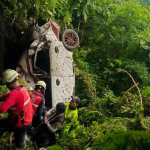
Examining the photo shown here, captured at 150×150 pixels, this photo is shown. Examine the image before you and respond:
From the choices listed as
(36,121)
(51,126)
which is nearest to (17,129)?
(36,121)

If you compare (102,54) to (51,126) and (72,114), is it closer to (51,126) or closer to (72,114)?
(72,114)

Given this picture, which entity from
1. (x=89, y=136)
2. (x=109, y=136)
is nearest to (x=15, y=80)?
(x=89, y=136)

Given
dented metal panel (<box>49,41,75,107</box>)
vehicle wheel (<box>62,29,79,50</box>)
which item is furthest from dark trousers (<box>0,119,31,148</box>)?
vehicle wheel (<box>62,29,79,50</box>)

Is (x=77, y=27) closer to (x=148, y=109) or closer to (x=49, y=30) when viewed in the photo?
(x=49, y=30)

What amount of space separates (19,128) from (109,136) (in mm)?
2538

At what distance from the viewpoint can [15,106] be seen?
4.02m

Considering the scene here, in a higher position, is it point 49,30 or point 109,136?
point 49,30

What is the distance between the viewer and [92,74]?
1158cm

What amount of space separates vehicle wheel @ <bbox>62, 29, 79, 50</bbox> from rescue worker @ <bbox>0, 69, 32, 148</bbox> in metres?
4.91

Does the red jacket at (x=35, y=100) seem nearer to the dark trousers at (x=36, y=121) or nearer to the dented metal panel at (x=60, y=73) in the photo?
→ the dark trousers at (x=36, y=121)

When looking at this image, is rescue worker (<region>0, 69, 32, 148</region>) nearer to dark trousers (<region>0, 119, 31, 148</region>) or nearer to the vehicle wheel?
dark trousers (<region>0, 119, 31, 148</region>)

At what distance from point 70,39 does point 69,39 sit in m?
0.05

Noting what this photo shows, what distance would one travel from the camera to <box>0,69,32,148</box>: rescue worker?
388 centimetres

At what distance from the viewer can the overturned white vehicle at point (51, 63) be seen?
25.2 feet
